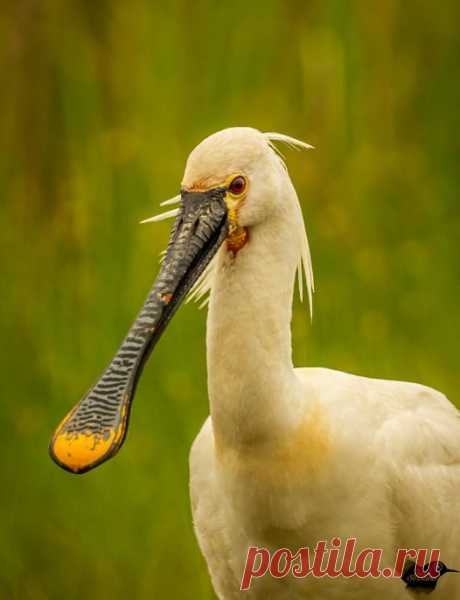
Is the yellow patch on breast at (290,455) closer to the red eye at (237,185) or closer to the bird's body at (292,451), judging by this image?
the bird's body at (292,451)

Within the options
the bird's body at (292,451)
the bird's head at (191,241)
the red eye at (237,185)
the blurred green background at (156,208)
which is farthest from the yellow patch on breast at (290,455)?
the blurred green background at (156,208)

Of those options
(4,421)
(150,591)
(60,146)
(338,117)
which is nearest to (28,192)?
(60,146)

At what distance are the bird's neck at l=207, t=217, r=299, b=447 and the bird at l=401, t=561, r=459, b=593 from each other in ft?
1.76

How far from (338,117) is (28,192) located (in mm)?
1114

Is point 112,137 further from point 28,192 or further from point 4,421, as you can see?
point 4,421

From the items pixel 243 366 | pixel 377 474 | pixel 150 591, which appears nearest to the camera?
pixel 243 366

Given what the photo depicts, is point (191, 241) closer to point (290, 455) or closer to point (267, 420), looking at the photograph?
point (267, 420)

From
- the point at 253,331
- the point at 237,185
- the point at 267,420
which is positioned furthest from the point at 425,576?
the point at 237,185

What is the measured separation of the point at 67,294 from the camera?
385 cm

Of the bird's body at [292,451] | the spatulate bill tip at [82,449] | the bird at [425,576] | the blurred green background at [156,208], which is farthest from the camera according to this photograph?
the blurred green background at [156,208]

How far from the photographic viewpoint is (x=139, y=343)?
209 centimetres

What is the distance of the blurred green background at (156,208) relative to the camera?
3705 millimetres

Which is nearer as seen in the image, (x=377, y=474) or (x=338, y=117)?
(x=377, y=474)

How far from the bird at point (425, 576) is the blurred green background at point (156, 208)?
1174mm
